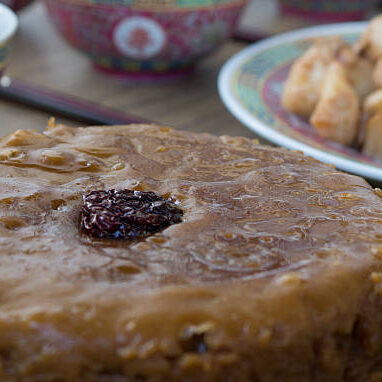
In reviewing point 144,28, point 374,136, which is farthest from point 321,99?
point 144,28

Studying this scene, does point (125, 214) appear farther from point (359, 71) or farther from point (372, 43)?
point (372, 43)

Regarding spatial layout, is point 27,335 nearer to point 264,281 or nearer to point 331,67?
point 264,281

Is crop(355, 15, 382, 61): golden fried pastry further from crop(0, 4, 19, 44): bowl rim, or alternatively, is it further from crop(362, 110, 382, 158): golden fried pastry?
crop(0, 4, 19, 44): bowl rim

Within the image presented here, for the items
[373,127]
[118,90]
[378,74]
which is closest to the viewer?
[373,127]

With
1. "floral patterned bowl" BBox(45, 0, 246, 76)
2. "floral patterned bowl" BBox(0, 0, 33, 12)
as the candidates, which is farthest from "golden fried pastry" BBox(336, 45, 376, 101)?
"floral patterned bowl" BBox(0, 0, 33, 12)

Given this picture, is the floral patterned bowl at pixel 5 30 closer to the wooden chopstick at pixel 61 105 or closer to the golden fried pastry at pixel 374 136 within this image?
the wooden chopstick at pixel 61 105

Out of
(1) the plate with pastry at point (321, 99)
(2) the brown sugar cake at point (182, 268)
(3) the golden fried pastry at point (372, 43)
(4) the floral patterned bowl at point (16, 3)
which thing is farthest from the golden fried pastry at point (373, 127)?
(4) the floral patterned bowl at point (16, 3)

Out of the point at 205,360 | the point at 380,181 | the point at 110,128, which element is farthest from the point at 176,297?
the point at 380,181
